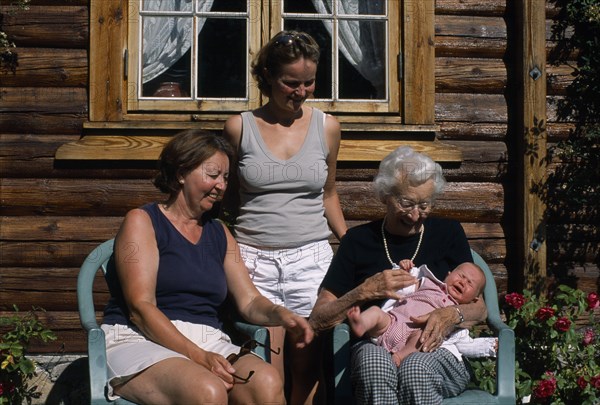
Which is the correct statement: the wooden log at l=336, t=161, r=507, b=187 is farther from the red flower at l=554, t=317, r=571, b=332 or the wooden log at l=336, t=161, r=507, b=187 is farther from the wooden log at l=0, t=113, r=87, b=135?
the wooden log at l=0, t=113, r=87, b=135

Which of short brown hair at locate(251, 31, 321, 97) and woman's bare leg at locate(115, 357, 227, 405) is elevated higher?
short brown hair at locate(251, 31, 321, 97)

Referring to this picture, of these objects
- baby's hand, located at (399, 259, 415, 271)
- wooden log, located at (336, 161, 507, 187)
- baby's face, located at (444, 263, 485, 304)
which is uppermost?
wooden log, located at (336, 161, 507, 187)

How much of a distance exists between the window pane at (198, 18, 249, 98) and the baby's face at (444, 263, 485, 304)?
5.76 feet

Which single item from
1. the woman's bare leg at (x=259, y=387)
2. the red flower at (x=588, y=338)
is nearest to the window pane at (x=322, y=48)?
the red flower at (x=588, y=338)

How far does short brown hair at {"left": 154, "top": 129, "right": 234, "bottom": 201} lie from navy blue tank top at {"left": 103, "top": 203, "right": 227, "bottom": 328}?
11cm

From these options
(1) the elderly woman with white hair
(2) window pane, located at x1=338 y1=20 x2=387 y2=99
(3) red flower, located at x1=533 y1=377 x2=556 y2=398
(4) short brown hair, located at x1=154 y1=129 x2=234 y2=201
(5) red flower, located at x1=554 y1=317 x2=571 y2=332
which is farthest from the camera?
(2) window pane, located at x1=338 y1=20 x2=387 y2=99

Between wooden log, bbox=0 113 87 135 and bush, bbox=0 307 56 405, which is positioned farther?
wooden log, bbox=0 113 87 135

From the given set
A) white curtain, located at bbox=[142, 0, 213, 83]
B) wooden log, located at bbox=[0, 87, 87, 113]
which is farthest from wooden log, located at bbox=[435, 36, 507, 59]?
wooden log, located at bbox=[0, 87, 87, 113]

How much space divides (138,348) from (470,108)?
2.32 meters

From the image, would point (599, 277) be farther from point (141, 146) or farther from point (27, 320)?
point (27, 320)

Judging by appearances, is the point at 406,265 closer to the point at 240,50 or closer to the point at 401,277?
the point at 401,277

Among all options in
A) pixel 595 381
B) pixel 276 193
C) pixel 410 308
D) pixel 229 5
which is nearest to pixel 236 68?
pixel 229 5

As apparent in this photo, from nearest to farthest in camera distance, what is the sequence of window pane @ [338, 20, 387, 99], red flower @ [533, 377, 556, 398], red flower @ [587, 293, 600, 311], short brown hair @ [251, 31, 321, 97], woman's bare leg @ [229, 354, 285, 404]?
1. woman's bare leg @ [229, 354, 285, 404]
2. short brown hair @ [251, 31, 321, 97]
3. red flower @ [533, 377, 556, 398]
4. red flower @ [587, 293, 600, 311]
5. window pane @ [338, 20, 387, 99]

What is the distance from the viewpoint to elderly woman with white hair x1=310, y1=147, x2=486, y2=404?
9.43ft
